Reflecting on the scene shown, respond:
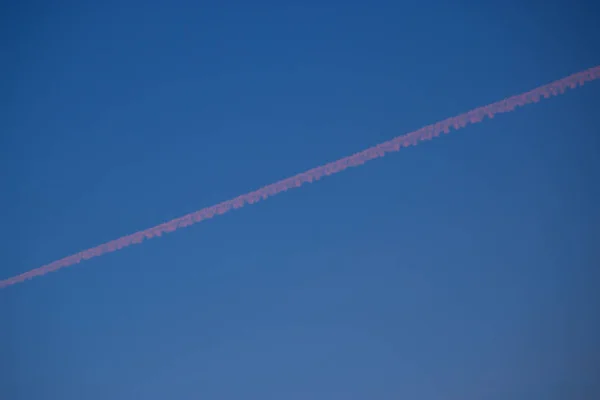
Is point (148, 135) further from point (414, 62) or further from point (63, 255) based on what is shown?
point (414, 62)

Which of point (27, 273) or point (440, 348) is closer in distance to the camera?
point (440, 348)

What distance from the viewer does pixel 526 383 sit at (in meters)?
1.45

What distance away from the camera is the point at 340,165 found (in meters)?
1.46

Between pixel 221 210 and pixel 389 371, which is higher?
pixel 221 210

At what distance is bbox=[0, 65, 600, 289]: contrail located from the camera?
1395mm

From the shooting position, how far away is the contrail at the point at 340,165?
4.58ft

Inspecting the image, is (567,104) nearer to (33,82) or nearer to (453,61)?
(453,61)

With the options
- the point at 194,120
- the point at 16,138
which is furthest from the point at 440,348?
the point at 16,138

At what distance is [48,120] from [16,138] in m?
0.15

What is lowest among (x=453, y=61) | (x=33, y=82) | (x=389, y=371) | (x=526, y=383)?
(x=526, y=383)

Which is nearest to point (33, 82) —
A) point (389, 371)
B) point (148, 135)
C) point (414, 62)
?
point (148, 135)

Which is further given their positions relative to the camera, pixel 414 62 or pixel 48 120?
pixel 48 120

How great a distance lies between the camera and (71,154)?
60.6 inches

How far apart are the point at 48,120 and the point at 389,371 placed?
60.7 inches
